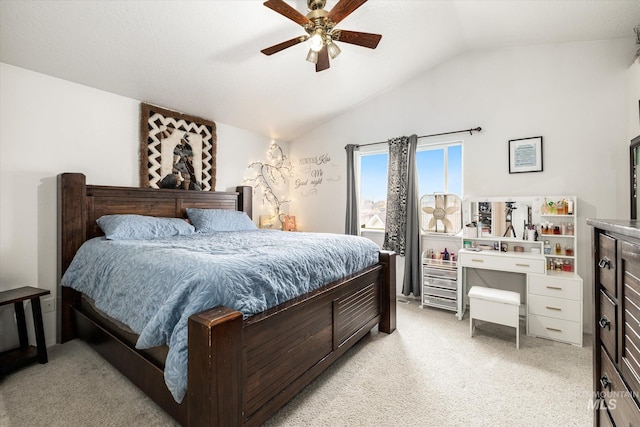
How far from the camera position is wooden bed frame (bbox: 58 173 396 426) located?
1.25 m

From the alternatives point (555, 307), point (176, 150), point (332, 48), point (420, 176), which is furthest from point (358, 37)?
point (555, 307)

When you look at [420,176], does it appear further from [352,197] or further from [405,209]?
[352,197]

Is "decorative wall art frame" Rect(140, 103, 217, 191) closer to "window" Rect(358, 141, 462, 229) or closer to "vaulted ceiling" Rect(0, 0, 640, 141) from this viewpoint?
"vaulted ceiling" Rect(0, 0, 640, 141)

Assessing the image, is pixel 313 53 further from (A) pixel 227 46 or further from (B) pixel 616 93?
(B) pixel 616 93

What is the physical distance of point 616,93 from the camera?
273 centimetres

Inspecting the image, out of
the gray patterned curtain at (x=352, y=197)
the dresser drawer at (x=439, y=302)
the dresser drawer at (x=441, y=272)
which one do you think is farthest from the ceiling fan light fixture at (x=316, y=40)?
the dresser drawer at (x=439, y=302)

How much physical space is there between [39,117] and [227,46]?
1.71 m

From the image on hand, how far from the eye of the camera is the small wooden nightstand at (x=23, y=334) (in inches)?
83.0

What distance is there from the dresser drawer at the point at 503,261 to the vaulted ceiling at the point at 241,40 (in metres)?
2.17

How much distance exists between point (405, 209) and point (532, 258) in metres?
1.43

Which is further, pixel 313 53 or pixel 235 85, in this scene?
pixel 235 85

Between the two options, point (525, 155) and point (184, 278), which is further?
point (525, 155)

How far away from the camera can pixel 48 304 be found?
2.57m

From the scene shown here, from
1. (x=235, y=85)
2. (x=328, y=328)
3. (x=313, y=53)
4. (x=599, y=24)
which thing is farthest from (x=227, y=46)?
(x=599, y=24)
